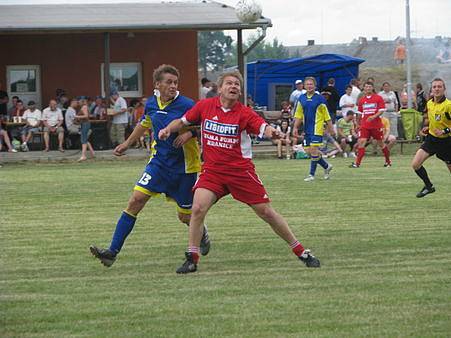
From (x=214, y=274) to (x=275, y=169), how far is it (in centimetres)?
1401

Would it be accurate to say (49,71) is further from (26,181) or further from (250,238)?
(250,238)

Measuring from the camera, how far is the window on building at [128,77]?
106 feet

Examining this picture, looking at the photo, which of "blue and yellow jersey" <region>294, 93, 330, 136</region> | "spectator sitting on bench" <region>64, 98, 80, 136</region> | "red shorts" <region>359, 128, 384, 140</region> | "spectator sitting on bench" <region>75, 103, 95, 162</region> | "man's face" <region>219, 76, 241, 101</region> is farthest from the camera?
"spectator sitting on bench" <region>64, 98, 80, 136</region>

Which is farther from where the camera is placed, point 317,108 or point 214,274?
point 317,108

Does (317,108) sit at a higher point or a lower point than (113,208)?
higher

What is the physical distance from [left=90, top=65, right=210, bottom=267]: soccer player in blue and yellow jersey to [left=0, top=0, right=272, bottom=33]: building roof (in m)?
18.8

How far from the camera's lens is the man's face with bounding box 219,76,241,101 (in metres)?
9.02

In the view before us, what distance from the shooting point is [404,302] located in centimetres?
761

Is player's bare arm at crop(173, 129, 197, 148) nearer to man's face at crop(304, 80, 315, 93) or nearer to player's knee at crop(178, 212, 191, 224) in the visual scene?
player's knee at crop(178, 212, 191, 224)

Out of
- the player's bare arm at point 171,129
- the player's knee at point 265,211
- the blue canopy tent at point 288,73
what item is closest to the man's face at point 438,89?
the player's knee at point 265,211

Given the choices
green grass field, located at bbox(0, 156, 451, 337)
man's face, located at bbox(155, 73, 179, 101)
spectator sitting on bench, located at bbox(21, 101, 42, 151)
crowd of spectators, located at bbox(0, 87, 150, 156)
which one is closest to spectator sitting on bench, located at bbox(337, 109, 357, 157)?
crowd of spectators, located at bbox(0, 87, 150, 156)

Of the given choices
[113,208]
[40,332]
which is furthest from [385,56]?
[40,332]

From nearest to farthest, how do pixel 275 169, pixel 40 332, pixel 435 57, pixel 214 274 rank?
1. pixel 40 332
2. pixel 214 274
3. pixel 275 169
4. pixel 435 57

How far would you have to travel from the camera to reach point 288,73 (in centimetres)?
3706
